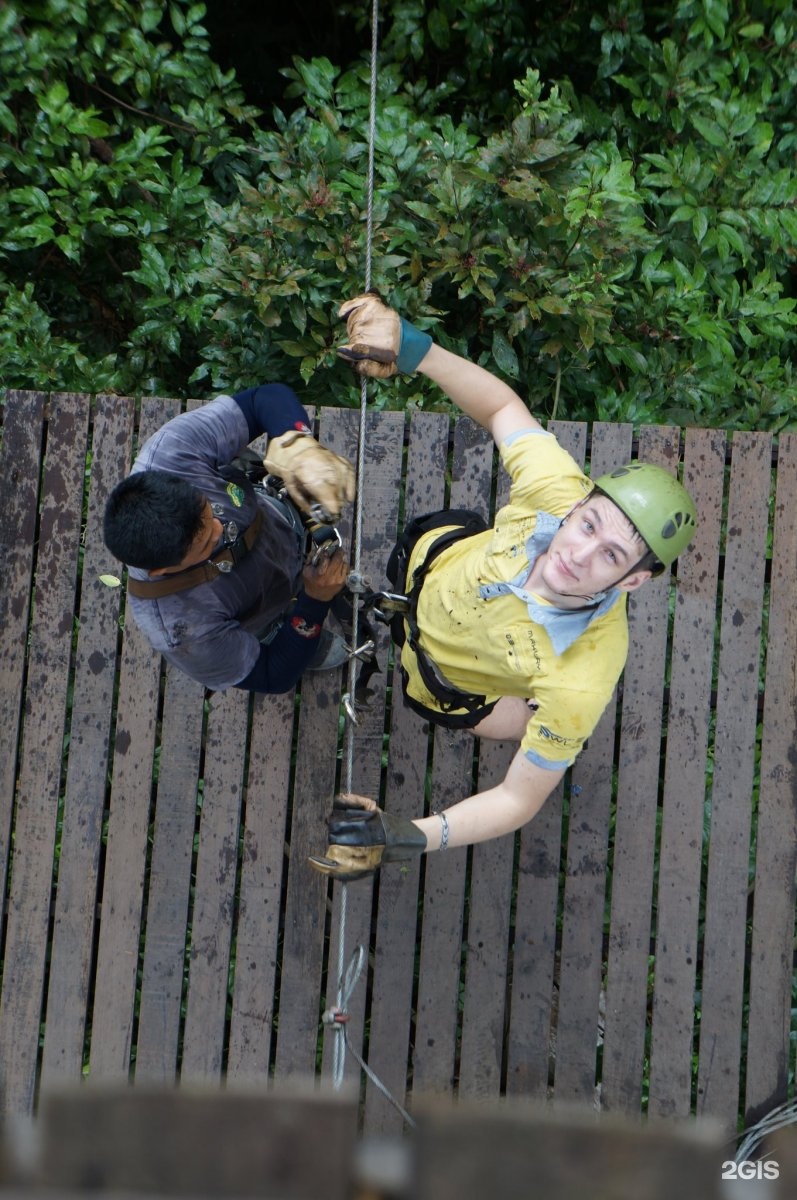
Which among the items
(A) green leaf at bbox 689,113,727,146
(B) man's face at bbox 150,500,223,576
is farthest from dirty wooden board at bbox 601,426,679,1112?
(B) man's face at bbox 150,500,223,576

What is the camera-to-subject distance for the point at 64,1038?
12.4 ft

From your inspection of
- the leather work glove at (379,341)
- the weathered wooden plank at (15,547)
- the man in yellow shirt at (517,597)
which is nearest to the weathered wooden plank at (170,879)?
the weathered wooden plank at (15,547)

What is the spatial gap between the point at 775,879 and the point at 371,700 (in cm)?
165

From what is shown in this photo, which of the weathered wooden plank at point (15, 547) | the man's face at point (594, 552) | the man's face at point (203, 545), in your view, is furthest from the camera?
the weathered wooden plank at point (15, 547)

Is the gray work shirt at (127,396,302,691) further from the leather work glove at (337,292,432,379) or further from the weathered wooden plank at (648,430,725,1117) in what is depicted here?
the weathered wooden plank at (648,430,725,1117)

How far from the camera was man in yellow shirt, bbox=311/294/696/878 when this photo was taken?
262 cm

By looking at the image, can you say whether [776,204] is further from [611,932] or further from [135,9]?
[611,932]

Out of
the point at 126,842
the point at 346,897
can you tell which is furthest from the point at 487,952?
the point at 126,842

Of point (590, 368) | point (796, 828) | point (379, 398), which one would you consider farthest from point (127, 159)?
point (796, 828)

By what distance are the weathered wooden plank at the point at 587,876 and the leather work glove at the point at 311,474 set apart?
1.21 m

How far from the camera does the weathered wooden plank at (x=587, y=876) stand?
146 inches

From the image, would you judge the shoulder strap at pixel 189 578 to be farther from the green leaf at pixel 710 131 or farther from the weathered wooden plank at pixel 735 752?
the green leaf at pixel 710 131

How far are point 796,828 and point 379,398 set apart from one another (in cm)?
238

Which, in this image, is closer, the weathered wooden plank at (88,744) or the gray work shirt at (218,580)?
the gray work shirt at (218,580)
